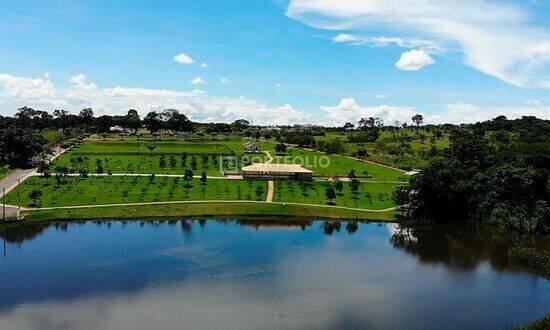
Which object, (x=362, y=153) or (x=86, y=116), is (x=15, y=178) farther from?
(x=86, y=116)

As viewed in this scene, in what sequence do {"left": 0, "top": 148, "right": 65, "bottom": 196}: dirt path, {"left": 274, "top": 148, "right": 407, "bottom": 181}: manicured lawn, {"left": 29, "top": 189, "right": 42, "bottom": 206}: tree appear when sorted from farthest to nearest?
{"left": 274, "top": 148, "right": 407, "bottom": 181}: manicured lawn, {"left": 0, "top": 148, "right": 65, "bottom": 196}: dirt path, {"left": 29, "top": 189, "right": 42, "bottom": 206}: tree

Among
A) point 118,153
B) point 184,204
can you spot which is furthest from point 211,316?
point 118,153

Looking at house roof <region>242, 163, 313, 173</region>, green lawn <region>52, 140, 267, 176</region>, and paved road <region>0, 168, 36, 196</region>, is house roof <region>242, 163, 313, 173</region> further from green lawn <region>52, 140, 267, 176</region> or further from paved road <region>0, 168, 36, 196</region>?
paved road <region>0, 168, 36, 196</region>

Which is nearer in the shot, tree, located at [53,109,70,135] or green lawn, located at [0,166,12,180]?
green lawn, located at [0,166,12,180]

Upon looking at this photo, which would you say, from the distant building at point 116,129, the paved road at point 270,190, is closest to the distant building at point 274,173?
the paved road at point 270,190

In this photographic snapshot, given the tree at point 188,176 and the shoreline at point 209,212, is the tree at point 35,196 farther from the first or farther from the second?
the tree at point 188,176

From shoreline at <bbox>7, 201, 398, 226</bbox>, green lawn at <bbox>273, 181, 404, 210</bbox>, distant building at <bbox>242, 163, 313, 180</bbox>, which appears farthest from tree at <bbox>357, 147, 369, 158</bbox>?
shoreline at <bbox>7, 201, 398, 226</bbox>

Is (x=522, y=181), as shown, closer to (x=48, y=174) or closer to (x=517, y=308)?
(x=517, y=308)
